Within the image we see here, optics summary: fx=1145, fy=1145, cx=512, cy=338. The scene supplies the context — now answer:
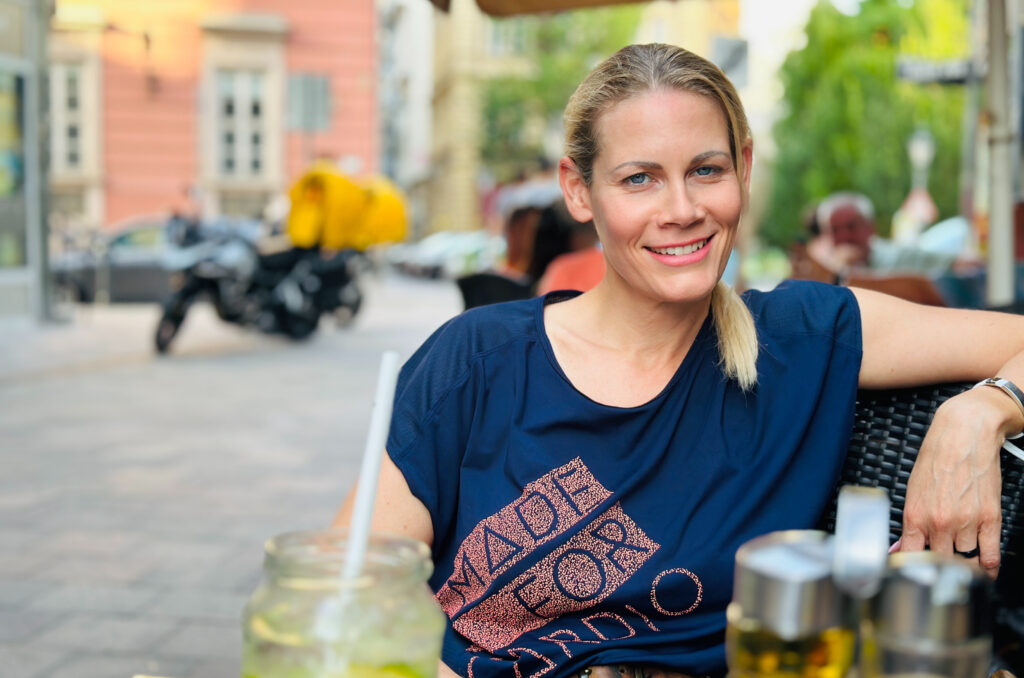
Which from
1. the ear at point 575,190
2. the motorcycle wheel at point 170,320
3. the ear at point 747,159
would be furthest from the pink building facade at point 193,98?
the ear at point 747,159

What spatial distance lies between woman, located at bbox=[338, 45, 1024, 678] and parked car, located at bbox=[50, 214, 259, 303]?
16.4 meters

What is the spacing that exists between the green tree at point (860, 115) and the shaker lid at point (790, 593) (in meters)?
28.6

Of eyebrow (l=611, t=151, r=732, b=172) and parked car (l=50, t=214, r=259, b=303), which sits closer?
eyebrow (l=611, t=151, r=732, b=172)

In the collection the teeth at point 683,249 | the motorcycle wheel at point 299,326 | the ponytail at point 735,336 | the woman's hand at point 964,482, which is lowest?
the motorcycle wheel at point 299,326

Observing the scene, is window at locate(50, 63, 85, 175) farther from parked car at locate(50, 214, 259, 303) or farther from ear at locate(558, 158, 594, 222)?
ear at locate(558, 158, 594, 222)

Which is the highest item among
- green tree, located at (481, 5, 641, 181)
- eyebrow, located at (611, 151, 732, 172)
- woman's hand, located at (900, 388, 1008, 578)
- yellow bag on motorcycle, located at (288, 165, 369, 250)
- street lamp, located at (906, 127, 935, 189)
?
green tree, located at (481, 5, 641, 181)

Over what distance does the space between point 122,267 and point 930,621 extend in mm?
18339

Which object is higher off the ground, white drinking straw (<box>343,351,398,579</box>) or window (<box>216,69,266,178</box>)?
window (<box>216,69,266,178</box>)

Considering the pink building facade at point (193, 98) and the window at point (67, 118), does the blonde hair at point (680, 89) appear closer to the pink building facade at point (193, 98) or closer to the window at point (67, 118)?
the pink building facade at point (193, 98)

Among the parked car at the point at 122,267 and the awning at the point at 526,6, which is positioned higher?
the awning at the point at 526,6

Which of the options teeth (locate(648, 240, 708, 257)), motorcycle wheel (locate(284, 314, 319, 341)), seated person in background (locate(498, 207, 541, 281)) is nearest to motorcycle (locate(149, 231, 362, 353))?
motorcycle wheel (locate(284, 314, 319, 341))

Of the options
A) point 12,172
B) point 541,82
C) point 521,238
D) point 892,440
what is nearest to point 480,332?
point 892,440

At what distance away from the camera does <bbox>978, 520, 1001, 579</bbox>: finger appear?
5.10 feet

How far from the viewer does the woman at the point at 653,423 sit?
64.6 inches
